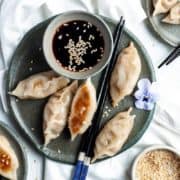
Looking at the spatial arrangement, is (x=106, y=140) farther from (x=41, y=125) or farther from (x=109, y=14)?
(x=109, y=14)

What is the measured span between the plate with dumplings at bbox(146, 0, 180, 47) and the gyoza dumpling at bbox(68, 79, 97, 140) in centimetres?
26

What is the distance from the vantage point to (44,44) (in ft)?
6.72

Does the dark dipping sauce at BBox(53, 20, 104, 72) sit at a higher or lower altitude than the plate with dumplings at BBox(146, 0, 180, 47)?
lower

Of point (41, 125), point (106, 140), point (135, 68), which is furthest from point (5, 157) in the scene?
point (135, 68)

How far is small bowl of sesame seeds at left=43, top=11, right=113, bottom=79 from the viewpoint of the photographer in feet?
6.75

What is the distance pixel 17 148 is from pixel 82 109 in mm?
218

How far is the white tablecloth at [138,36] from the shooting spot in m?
2.12

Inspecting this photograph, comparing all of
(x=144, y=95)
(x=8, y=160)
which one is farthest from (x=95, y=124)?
(x=8, y=160)

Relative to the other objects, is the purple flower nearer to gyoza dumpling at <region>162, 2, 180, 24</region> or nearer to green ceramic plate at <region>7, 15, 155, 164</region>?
green ceramic plate at <region>7, 15, 155, 164</region>

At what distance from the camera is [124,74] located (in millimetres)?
2113

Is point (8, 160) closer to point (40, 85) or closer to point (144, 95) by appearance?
point (40, 85)

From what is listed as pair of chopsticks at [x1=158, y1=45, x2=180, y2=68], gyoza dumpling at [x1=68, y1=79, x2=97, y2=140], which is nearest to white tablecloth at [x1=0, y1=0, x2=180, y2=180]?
pair of chopsticks at [x1=158, y1=45, x2=180, y2=68]

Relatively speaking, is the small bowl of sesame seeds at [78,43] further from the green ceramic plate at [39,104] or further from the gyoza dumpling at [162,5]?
the gyoza dumpling at [162,5]

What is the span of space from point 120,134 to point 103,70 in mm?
191
